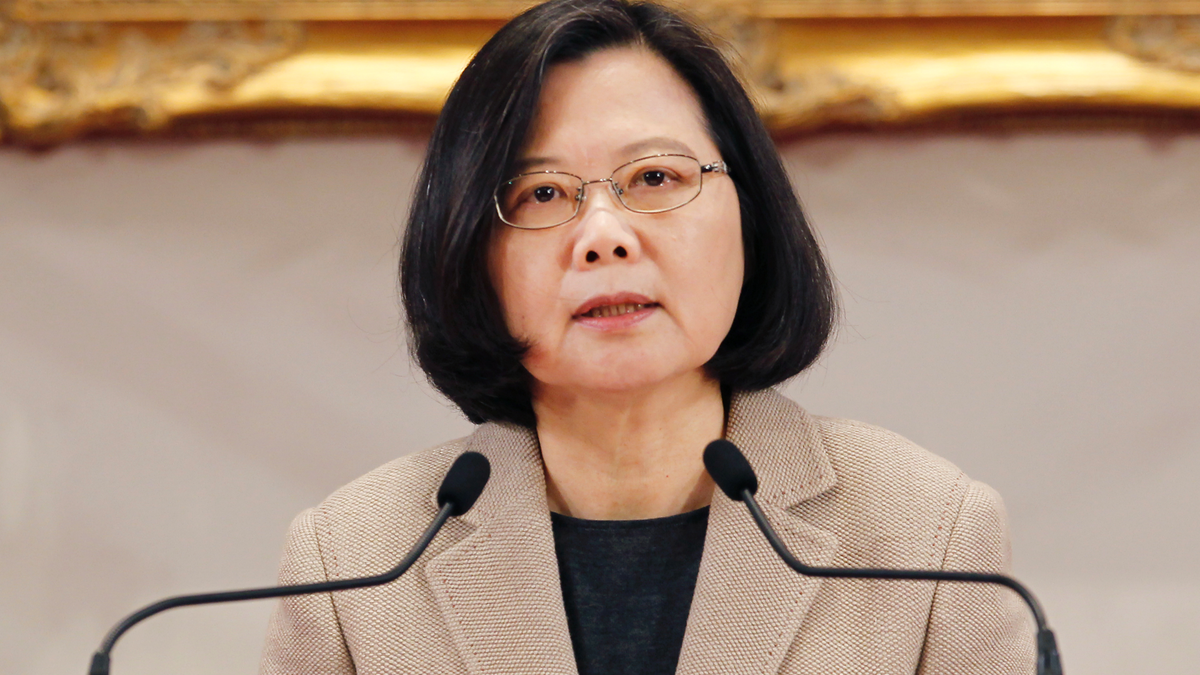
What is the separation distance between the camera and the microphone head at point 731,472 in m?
1.12

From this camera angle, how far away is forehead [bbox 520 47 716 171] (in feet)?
4.26

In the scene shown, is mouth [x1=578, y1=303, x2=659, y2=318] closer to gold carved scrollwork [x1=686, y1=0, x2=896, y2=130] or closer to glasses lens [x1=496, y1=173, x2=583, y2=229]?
glasses lens [x1=496, y1=173, x2=583, y2=229]

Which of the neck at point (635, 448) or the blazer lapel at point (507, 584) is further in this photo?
the neck at point (635, 448)

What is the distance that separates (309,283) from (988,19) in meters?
1.35

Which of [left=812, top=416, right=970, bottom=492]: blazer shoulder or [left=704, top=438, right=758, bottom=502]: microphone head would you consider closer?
[left=704, top=438, right=758, bottom=502]: microphone head

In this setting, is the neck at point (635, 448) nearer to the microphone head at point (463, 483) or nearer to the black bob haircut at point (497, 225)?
the black bob haircut at point (497, 225)

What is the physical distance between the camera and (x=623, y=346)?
127 cm

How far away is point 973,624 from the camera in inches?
51.1

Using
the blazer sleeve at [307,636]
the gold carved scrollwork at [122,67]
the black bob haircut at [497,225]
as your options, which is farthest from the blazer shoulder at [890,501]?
the gold carved scrollwork at [122,67]

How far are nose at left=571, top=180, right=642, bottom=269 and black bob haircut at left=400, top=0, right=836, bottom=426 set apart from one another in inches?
4.5

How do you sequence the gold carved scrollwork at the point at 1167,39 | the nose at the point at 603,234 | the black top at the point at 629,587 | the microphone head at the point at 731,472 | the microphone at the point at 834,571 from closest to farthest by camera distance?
the microphone at the point at 834,571 → the microphone head at the point at 731,472 → the nose at the point at 603,234 → the black top at the point at 629,587 → the gold carved scrollwork at the point at 1167,39

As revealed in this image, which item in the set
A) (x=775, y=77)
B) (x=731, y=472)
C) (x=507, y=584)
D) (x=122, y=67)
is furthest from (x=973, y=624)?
(x=122, y=67)

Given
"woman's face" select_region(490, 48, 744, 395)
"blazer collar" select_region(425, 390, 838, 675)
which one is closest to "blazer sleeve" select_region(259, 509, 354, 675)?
"blazer collar" select_region(425, 390, 838, 675)

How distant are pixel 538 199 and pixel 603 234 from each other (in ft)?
0.36
